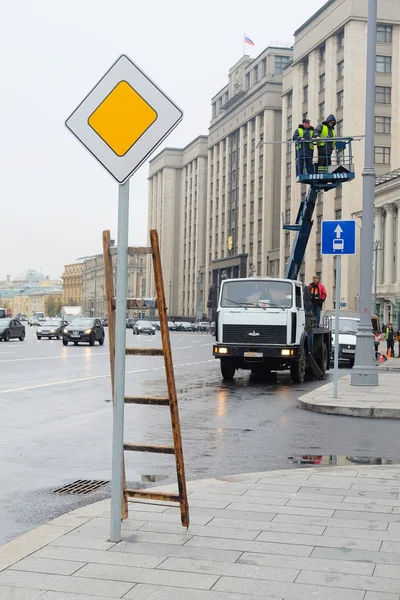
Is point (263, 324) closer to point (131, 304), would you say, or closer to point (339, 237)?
point (339, 237)

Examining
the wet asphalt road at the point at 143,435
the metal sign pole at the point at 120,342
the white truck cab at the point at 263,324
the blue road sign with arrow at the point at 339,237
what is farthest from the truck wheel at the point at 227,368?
the metal sign pole at the point at 120,342

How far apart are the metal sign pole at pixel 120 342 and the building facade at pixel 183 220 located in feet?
424

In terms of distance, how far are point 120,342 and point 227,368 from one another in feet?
52.5

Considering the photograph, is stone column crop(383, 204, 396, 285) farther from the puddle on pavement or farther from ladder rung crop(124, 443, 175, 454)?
ladder rung crop(124, 443, 175, 454)

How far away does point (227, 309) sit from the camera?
2030cm

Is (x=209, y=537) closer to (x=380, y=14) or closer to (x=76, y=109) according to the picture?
(x=76, y=109)

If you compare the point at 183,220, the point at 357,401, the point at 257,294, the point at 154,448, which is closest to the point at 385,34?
the point at 257,294

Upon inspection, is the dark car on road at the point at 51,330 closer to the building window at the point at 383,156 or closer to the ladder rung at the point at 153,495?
the building window at the point at 383,156

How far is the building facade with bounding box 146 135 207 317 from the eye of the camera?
454 feet

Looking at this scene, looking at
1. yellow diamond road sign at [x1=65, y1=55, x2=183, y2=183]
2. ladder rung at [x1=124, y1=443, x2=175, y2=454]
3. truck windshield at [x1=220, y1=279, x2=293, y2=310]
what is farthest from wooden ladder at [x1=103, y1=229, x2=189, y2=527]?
truck windshield at [x1=220, y1=279, x2=293, y2=310]

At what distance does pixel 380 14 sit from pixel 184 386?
6703cm

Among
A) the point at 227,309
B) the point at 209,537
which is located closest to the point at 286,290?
the point at 227,309

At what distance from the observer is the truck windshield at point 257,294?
66.0ft

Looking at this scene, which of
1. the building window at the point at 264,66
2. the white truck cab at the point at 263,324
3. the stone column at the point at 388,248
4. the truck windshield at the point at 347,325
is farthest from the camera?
the building window at the point at 264,66
